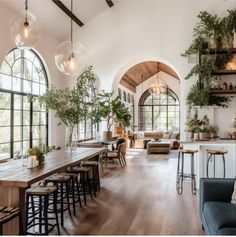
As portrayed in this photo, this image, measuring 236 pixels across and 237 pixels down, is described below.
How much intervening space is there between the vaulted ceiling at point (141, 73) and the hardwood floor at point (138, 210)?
24.6 feet

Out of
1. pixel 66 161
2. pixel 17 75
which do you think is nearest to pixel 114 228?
pixel 66 161

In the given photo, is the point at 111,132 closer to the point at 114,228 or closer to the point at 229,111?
the point at 229,111

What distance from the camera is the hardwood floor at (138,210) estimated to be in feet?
13.5

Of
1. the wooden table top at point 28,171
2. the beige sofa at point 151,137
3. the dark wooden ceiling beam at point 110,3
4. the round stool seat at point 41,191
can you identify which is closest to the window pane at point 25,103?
the wooden table top at point 28,171

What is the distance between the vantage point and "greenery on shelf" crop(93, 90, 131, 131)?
9156 millimetres

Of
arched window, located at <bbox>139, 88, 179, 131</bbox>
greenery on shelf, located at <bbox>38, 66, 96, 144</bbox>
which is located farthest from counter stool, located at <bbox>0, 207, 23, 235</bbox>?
A: arched window, located at <bbox>139, 88, 179, 131</bbox>

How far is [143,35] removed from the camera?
876 centimetres

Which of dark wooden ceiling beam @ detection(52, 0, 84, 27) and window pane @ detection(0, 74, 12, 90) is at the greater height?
dark wooden ceiling beam @ detection(52, 0, 84, 27)

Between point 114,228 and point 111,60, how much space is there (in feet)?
19.2

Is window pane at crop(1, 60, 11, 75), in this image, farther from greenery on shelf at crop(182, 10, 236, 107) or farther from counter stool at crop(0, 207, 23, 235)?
greenery on shelf at crop(182, 10, 236, 107)

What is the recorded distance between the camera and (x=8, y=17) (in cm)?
645

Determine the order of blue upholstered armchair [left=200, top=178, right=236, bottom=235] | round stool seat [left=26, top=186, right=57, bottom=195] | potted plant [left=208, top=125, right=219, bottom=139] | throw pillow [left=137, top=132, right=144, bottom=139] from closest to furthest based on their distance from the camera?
blue upholstered armchair [left=200, top=178, right=236, bottom=235], round stool seat [left=26, top=186, right=57, bottom=195], potted plant [left=208, top=125, right=219, bottom=139], throw pillow [left=137, top=132, right=144, bottom=139]

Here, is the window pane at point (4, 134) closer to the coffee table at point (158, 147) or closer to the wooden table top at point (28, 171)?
the wooden table top at point (28, 171)

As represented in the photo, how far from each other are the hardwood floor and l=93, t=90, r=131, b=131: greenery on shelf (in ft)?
7.13
